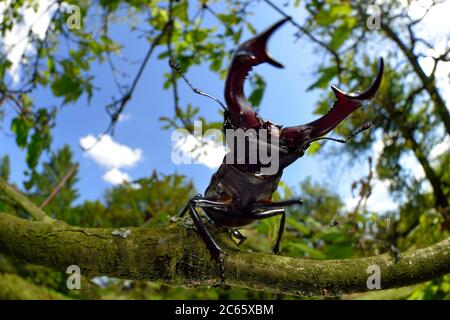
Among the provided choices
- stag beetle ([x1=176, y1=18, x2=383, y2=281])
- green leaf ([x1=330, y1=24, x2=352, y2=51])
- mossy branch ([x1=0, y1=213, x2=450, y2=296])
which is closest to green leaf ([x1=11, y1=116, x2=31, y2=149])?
green leaf ([x1=330, y1=24, x2=352, y2=51])

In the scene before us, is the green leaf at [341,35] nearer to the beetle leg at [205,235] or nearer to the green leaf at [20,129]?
the beetle leg at [205,235]

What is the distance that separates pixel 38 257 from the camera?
0.98m

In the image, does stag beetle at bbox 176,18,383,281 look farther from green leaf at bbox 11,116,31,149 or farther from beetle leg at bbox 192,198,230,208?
green leaf at bbox 11,116,31,149

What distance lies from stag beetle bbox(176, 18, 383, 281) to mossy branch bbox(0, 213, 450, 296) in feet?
0.17

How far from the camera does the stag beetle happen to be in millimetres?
604

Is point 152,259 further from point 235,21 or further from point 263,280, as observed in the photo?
point 235,21

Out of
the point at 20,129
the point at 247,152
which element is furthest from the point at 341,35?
the point at 20,129

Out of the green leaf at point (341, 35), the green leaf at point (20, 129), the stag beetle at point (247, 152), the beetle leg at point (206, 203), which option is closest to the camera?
the stag beetle at point (247, 152)

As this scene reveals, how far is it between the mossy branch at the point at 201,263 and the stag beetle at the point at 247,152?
52 millimetres

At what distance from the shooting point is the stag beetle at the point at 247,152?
1.98ft

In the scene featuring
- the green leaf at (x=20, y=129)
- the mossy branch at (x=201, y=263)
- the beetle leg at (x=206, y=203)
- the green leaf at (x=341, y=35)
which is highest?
the green leaf at (x=341, y=35)

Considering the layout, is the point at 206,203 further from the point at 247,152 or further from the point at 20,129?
the point at 20,129

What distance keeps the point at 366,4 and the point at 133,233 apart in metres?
4.04

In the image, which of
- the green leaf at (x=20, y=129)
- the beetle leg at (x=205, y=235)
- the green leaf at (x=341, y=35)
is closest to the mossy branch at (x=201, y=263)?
the beetle leg at (x=205, y=235)
